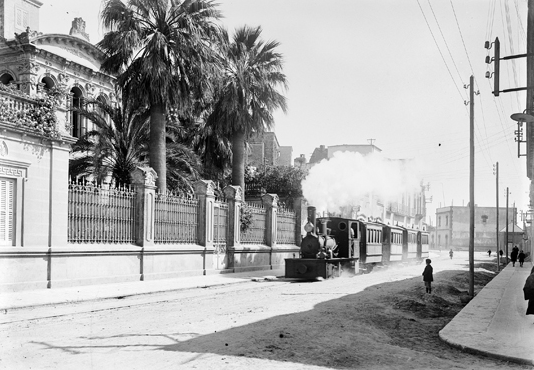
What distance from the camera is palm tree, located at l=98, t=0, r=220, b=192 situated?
22.8 m

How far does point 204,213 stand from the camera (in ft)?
79.9

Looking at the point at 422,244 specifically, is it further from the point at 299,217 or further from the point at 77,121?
the point at 77,121

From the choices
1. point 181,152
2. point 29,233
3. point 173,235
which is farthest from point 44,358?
point 181,152

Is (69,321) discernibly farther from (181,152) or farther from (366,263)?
(366,263)

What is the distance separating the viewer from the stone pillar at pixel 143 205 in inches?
816

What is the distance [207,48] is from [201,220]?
6885 mm

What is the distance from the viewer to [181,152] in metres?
27.3

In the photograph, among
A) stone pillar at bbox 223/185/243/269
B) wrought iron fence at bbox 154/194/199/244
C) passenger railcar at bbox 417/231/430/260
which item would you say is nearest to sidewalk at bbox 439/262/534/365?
wrought iron fence at bbox 154/194/199/244

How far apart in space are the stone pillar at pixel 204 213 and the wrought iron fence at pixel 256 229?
3.34 metres

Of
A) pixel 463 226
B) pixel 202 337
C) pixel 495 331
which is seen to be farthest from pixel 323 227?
pixel 463 226

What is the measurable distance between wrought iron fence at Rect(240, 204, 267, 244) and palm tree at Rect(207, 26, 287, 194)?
1.44 m

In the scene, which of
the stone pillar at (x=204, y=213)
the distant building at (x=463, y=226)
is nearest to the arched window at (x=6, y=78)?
the stone pillar at (x=204, y=213)

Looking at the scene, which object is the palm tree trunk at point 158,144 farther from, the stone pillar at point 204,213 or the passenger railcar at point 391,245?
the passenger railcar at point 391,245

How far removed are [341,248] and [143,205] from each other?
32.3 feet
